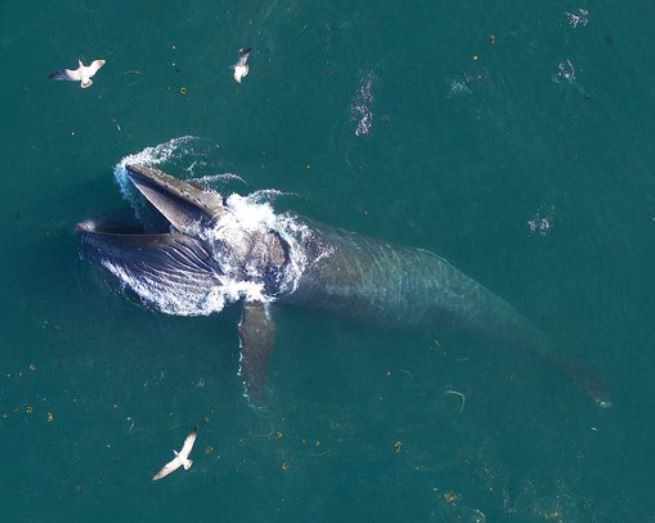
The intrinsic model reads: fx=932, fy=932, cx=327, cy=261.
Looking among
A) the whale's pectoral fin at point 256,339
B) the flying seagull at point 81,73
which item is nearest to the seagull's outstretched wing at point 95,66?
the flying seagull at point 81,73

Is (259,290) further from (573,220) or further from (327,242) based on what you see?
(573,220)

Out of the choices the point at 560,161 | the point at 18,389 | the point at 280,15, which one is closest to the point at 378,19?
the point at 280,15

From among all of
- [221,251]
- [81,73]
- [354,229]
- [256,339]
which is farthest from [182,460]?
[81,73]

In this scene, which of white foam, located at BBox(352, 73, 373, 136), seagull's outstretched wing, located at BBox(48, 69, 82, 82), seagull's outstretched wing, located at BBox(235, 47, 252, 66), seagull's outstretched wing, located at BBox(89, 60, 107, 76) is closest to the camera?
seagull's outstretched wing, located at BBox(48, 69, 82, 82)

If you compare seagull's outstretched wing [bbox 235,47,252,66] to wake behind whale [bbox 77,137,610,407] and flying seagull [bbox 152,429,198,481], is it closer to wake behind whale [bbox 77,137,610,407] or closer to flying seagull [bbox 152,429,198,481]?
wake behind whale [bbox 77,137,610,407]

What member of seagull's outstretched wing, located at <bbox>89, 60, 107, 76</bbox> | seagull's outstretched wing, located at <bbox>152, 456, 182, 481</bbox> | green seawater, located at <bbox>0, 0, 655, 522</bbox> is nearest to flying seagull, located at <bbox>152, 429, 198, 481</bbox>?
seagull's outstretched wing, located at <bbox>152, 456, 182, 481</bbox>

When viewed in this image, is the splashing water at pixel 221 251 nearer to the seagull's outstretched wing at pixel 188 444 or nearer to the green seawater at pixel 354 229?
the green seawater at pixel 354 229
